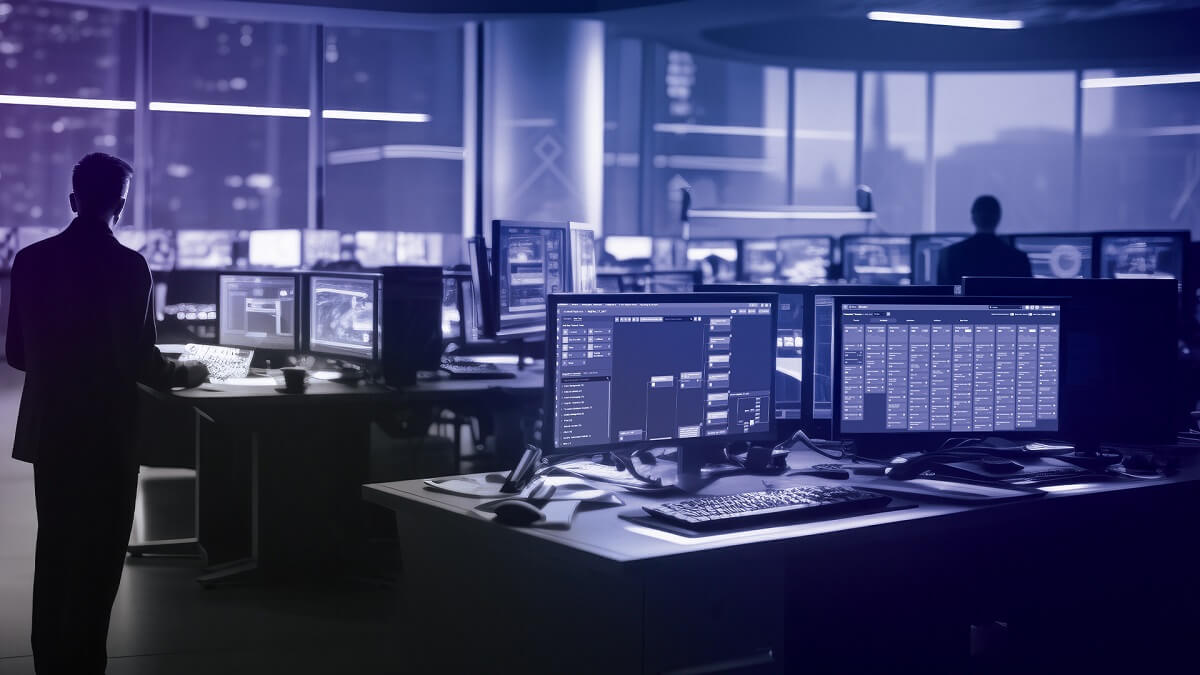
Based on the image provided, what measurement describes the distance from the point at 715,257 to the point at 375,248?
3.26 meters

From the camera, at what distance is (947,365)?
9.53 feet

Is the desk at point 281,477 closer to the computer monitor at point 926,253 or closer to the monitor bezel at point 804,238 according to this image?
the computer monitor at point 926,253

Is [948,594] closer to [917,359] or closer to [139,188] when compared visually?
[917,359]

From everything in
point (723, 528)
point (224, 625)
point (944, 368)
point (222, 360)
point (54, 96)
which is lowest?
point (224, 625)

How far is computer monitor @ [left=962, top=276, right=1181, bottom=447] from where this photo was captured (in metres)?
3.17

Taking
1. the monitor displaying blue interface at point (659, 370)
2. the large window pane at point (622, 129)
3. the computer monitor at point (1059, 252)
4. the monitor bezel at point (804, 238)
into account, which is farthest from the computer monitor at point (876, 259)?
the monitor displaying blue interface at point (659, 370)

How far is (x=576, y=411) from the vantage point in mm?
2492

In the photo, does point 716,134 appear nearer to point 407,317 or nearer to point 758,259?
point 758,259

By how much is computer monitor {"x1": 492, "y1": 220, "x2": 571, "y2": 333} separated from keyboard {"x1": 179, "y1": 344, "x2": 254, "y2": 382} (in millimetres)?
1311

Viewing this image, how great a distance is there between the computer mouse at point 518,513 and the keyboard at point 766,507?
232 mm

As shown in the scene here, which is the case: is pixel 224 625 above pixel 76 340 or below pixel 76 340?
below

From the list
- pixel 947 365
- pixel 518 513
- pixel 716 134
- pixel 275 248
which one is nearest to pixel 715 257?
pixel 716 134

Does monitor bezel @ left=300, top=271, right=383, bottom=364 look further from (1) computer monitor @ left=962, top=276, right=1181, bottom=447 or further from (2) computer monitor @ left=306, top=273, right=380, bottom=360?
(1) computer monitor @ left=962, top=276, right=1181, bottom=447

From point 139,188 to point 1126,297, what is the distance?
26.4 ft
